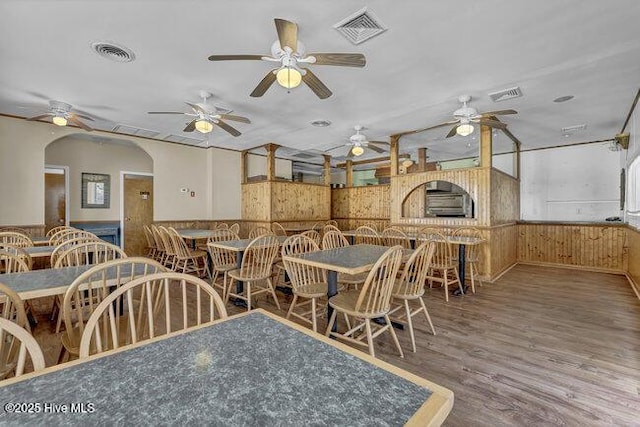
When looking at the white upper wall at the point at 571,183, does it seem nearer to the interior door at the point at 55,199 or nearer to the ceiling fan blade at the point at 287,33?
the ceiling fan blade at the point at 287,33

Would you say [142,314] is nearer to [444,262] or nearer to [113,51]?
[113,51]

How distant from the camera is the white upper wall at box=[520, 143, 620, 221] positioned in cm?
639

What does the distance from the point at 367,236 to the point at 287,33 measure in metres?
3.60

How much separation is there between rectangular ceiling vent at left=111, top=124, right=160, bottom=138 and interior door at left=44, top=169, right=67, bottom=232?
5.90 feet

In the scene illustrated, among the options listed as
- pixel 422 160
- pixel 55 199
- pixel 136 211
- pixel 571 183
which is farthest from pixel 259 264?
pixel 571 183

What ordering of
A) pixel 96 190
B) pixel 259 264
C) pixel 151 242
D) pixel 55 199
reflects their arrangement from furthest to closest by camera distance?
pixel 96 190
pixel 151 242
pixel 55 199
pixel 259 264

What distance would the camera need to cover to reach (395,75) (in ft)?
11.3

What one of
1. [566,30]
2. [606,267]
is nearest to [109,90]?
[566,30]

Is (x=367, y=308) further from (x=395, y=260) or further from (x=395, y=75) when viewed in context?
(x=395, y=75)

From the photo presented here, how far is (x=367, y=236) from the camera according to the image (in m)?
5.22

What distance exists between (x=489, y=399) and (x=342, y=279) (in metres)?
1.58

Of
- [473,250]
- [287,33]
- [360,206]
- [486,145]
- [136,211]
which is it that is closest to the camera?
[287,33]

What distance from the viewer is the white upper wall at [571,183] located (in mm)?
6395

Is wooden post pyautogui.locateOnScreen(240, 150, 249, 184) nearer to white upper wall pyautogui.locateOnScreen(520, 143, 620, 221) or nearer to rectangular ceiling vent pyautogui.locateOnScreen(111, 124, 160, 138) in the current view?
rectangular ceiling vent pyautogui.locateOnScreen(111, 124, 160, 138)
